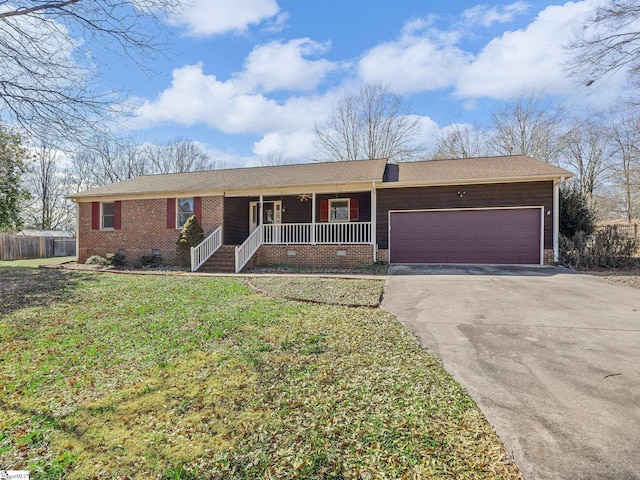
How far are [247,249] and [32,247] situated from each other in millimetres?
17143

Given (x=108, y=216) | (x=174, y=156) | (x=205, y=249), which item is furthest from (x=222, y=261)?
(x=174, y=156)

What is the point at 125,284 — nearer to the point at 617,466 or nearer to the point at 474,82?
the point at 617,466

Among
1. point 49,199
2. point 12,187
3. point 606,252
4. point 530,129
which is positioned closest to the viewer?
point 606,252

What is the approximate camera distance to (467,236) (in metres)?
11.9

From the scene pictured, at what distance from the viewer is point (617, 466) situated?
2.01 m

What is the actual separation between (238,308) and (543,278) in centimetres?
792

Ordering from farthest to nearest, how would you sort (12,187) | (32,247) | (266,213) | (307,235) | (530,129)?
(530,129)
(32,247)
(12,187)
(266,213)
(307,235)

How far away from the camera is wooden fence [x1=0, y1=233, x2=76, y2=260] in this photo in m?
19.0

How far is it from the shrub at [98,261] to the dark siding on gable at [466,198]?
1084cm

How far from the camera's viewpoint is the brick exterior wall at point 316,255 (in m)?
12.0

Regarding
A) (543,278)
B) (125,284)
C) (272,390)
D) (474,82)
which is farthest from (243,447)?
(474,82)

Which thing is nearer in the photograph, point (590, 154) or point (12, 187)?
point (12, 187)

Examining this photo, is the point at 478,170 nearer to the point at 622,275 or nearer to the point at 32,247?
the point at 622,275

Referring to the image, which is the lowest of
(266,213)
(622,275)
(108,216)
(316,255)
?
(622,275)
